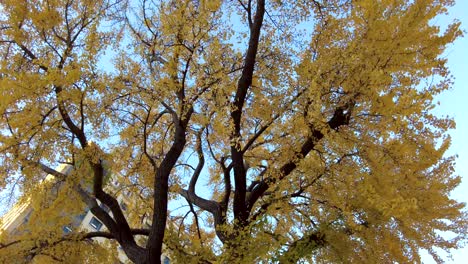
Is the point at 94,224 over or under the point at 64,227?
over

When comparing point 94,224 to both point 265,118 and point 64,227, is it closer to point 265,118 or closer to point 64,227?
point 64,227

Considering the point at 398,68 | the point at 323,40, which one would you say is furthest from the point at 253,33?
the point at 398,68

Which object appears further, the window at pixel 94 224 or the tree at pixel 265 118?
the window at pixel 94 224

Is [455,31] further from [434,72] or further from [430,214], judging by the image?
[430,214]

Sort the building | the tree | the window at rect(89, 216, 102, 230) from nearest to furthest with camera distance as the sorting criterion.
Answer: the tree, the building, the window at rect(89, 216, 102, 230)

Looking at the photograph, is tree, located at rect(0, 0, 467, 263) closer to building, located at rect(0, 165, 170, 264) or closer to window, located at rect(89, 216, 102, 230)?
building, located at rect(0, 165, 170, 264)

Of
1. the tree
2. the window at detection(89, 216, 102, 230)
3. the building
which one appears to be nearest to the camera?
the tree

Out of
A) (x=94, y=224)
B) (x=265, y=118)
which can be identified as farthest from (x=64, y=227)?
(x=94, y=224)

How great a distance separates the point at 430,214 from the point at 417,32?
286 cm

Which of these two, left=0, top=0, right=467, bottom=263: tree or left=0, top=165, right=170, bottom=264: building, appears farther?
left=0, top=165, right=170, bottom=264: building

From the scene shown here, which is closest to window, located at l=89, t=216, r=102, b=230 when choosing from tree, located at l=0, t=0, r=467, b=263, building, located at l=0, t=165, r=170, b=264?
building, located at l=0, t=165, r=170, b=264

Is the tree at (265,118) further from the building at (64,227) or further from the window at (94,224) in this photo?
the window at (94,224)

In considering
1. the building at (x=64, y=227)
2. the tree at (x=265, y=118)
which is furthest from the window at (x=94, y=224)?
the tree at (x=265, y=118)

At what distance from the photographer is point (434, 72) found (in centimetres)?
522
